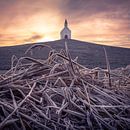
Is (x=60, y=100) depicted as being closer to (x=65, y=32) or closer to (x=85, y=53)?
(x=85, y=53)

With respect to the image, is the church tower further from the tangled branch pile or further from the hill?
the tangled branch pile

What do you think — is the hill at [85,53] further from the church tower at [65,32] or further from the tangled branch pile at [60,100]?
the church tower at [65,32]

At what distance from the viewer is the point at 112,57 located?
9617 millimetres

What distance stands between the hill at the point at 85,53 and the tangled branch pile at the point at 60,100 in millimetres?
5435

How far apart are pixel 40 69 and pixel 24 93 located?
0.32 m

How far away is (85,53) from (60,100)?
790 centimetres

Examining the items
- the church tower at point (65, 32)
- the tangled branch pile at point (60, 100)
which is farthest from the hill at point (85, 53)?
the church tower at point (65, 32)

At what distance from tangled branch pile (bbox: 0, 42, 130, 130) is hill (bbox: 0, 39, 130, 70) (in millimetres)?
5435

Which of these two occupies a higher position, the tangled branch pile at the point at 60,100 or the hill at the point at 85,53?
the tangled branch pile at the point at 60,100

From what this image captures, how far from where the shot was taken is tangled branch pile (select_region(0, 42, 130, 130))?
128 centimetres

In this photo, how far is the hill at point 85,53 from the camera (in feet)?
26.8

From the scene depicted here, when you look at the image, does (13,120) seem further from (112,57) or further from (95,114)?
(112,57)

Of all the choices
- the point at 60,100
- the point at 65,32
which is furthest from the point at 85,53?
the point at 65,32

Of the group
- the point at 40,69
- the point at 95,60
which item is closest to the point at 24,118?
the point at 40,69
